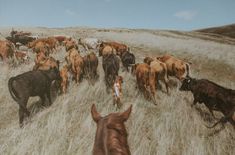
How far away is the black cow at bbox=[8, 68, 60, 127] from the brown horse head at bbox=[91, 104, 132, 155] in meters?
5.27

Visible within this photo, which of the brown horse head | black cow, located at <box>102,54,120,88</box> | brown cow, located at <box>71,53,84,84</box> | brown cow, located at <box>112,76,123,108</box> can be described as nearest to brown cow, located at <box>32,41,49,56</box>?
brown cow, located at <box>71,53,84,84</box>

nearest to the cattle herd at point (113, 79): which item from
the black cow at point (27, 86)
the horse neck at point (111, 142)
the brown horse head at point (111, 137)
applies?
the black cow at point (27, 86)

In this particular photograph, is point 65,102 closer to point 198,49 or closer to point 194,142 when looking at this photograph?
point 194,142

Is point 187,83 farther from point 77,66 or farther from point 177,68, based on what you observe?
point 77,66

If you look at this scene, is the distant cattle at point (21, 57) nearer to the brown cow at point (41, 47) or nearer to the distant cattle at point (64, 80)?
the brown cow at point (41, 47)

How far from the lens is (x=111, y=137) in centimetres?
405

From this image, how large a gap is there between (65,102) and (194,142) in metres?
3.72

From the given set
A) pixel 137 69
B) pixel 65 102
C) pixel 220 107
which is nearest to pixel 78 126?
pixel 65 102

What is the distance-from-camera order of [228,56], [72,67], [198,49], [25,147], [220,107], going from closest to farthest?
[25,147]
[220,107]
[72,67]
[228,56]
[198,49]

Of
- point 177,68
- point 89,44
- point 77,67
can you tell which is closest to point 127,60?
point 177,68

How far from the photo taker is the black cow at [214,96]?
961cm

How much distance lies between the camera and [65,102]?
10242mm

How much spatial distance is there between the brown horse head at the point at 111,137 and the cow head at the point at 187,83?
22.8 feet

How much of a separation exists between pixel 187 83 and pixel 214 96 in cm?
127
